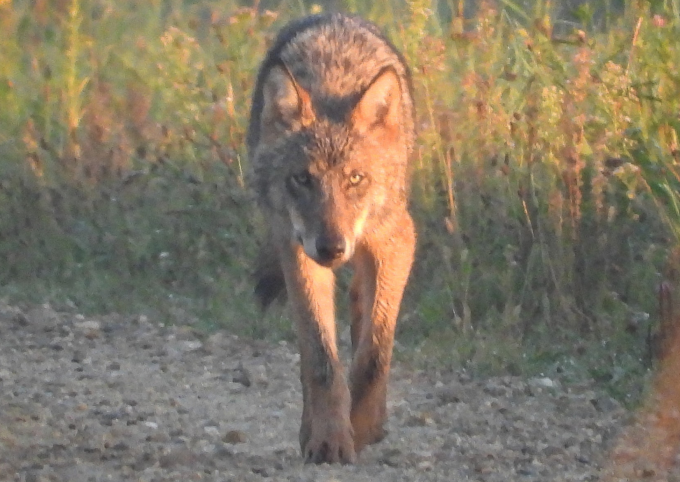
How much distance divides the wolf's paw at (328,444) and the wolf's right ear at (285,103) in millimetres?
1138

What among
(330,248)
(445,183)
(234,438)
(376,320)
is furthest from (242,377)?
(445,183)

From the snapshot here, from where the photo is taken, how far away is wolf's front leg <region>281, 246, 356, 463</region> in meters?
4.59

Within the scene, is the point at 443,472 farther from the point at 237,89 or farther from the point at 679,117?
the point at 237,89

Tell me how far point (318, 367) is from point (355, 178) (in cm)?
70

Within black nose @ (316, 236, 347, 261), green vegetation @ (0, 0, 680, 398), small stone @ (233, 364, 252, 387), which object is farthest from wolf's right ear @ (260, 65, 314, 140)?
green vegetation @ (0, 0, 680, 398)

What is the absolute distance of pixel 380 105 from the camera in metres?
5.13

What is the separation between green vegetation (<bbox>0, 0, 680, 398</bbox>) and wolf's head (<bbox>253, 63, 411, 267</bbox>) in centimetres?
95

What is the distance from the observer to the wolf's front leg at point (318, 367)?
4594 mm

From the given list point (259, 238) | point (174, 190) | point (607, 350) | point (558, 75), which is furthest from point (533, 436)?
point (174, 190)

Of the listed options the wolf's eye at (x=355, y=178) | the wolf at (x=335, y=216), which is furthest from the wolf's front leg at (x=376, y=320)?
the wolf's eye at (x=355, y=178)

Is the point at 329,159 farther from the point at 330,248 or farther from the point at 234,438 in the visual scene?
the point at 234,438

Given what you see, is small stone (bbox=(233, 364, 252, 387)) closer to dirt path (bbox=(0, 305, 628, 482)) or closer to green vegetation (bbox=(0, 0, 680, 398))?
dirt path (bbox=(0, 305, 628, 482))

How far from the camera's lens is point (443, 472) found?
169 inches

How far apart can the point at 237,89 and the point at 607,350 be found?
10.7 ft
